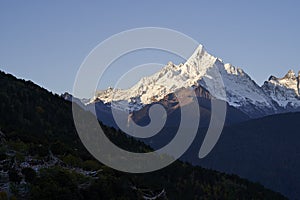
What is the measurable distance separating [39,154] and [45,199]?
46.9 ft

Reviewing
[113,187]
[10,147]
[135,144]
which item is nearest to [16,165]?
[10,147]

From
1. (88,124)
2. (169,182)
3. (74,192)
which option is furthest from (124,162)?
(74,192)

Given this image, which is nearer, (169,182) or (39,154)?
(39,154)

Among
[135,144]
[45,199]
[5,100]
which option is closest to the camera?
[45,199]

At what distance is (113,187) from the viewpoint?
56.6 meters

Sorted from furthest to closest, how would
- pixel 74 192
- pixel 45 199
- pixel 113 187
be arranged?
pixel 113 187 < pixel 74 192 < pixel 45 199

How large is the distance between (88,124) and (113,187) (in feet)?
277

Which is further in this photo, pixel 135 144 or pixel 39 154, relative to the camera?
pixel 135 144

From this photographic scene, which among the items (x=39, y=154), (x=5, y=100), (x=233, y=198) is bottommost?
(x=39, y=154)

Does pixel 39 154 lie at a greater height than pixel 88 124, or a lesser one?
lesser

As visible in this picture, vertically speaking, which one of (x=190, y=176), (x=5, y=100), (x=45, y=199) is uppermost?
(x=5, y=100)

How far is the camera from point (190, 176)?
142 m

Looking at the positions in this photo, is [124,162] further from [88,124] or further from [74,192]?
[74,192]

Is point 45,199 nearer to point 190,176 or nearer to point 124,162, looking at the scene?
point 124,162
